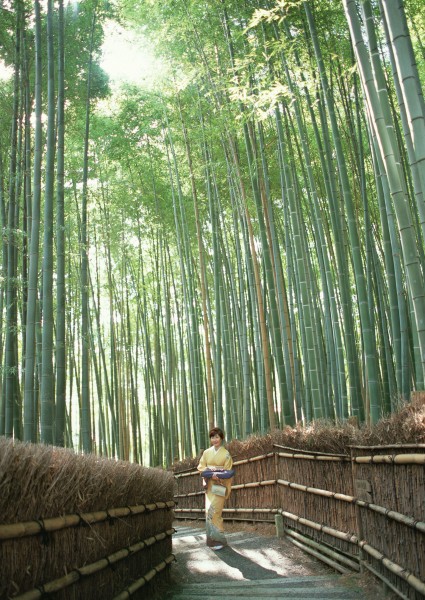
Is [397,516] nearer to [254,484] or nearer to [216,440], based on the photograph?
[216,440]

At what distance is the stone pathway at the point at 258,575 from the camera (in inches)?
112

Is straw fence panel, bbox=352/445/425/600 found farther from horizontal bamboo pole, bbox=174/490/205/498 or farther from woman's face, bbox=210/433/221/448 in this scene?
horizontal bamboo pole, bbox=174/490/205/498

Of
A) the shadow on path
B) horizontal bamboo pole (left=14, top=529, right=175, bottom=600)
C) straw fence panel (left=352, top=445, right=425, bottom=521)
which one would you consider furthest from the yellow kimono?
straw fence panel (left=352, top=445, right=425, bottom=521)

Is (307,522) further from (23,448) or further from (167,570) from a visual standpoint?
(23,448)

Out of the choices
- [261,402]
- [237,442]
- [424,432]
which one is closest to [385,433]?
[424,432]

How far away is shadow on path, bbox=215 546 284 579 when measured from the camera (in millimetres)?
3514

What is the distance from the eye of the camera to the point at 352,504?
3.23 meters

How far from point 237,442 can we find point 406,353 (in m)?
1.81

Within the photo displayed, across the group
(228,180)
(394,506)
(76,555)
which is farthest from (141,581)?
(228,180)

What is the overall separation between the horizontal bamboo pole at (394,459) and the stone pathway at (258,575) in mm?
539

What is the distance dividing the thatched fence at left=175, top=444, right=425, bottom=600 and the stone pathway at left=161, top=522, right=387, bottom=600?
95mm

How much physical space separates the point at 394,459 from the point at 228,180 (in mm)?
5529

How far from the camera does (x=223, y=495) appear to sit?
15.0 ft

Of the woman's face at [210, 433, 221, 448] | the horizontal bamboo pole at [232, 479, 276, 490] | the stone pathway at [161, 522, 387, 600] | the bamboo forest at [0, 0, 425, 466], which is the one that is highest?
the bamboo forest at [0, 0, 425, 466]
